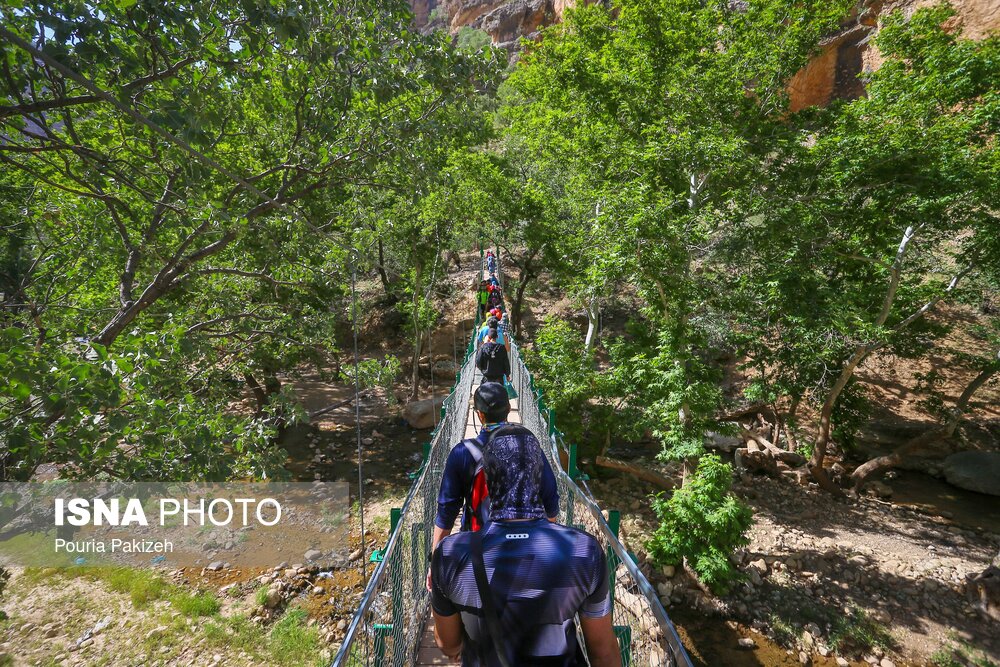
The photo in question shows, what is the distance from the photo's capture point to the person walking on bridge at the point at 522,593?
1.04 m

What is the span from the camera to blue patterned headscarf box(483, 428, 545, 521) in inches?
48.0

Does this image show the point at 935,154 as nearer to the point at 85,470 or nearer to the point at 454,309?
the point at 85,470

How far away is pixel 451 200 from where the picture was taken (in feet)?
33.8

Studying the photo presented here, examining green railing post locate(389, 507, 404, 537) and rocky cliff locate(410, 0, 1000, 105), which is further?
rocky cliff locate(410, 0, 1000, 105)

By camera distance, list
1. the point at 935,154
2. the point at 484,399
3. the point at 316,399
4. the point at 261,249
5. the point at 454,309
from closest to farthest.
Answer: the point at 484,399 < the point at 261,249 < the point at 935,154 < the point at 316,399 < the point at 454,309

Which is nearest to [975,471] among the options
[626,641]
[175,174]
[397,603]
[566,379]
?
[566,379]

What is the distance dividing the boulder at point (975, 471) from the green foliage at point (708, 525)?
6.82 m

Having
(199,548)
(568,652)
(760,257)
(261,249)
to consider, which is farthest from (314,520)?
(760,257)

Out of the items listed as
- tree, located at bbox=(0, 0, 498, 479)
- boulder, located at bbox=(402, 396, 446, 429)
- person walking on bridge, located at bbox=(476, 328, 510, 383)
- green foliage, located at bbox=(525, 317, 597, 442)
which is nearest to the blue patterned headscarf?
tree, located at bbox=(0, 0, 498, 479)

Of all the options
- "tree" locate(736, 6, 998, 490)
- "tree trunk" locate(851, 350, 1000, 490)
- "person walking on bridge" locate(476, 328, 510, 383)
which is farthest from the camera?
"tree trunk" locate(851, 350, 1000, 490)

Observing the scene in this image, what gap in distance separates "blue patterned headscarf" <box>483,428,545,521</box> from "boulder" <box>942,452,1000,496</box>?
39.2 feet

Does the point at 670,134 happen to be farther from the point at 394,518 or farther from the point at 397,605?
Result: the point at 397,605

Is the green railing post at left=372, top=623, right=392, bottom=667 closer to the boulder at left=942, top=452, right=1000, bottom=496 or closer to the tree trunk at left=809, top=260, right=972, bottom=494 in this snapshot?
the tree trunk at left=809, top=260, right=972, bottom=494

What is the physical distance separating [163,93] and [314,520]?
7.02 m
